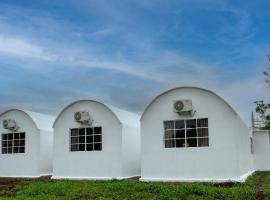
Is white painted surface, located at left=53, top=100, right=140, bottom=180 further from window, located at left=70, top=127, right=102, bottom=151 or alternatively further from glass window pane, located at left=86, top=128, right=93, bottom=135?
glass window pane, located at left=86, top=128, right=93, bottom=135

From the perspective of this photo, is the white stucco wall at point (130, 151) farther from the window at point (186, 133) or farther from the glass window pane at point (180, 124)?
the glass window pane at point (180, 124)

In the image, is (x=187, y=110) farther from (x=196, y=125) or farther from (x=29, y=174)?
(x=29, y=174)

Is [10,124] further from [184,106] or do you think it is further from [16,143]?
[184,106]

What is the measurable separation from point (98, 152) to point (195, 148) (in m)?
5.04

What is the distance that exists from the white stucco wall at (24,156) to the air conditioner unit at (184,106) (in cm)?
906

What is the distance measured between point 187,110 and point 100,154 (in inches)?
200

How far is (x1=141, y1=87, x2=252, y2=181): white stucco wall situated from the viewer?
622 inches

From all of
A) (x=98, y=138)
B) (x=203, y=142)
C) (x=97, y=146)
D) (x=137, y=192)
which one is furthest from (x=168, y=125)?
(x=137, y=192)

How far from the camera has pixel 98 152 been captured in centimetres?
1884

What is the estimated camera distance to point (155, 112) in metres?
17.4

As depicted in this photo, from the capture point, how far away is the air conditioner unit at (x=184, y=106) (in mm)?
16344

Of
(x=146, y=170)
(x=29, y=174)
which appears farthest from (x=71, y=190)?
(x=29, y=174)

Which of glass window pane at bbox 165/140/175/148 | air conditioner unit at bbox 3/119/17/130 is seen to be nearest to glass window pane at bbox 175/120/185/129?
glass window pane at bbox 165/140/175/148

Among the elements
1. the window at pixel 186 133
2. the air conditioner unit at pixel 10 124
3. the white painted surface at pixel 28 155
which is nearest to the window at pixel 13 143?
the white painted surface at pixel 28 155
